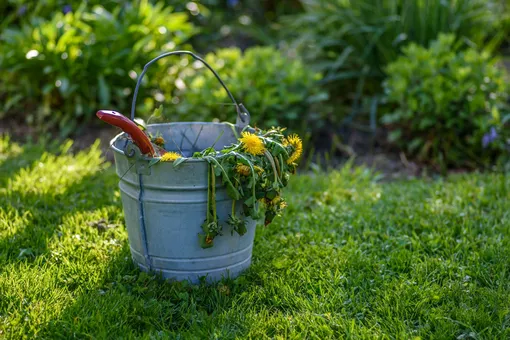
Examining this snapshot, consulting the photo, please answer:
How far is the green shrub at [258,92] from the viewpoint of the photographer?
3.90 m

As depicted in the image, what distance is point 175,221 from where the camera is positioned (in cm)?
204

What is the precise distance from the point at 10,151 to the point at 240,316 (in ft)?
8.09

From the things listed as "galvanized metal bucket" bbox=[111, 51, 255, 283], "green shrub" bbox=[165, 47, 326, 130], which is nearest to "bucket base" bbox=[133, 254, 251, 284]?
"galvanized metal bucket" bbox=[111, 51, 255, 283]

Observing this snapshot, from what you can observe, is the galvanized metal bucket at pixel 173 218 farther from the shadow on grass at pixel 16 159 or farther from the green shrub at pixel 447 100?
the green shrub at pixel 447 100

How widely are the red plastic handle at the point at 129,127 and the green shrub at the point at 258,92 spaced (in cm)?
181

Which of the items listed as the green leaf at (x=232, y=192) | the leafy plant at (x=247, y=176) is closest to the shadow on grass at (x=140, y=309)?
the leafy plant at (x=247, y=176)

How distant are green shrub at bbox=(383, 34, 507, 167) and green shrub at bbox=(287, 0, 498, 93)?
48 centimetres

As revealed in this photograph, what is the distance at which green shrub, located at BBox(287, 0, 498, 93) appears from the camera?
4.45m

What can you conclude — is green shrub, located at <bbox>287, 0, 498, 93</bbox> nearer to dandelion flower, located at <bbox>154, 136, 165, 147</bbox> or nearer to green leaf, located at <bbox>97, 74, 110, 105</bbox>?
green leaf, located at <bbox>97, 74, 110, 105</bbox>

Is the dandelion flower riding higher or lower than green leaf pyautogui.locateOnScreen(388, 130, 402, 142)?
higher

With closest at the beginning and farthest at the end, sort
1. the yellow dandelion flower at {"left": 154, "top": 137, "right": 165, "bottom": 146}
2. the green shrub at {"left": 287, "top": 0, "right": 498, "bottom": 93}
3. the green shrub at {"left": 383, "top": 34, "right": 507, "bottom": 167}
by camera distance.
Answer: the yellow dandelion flower at {"left": 154, "top": 137, "right": 165, "bottom": 146}, the green shrub at {"left": 383, "top": 34, "right": 507, "bottom": 167}, the green shrub at {"left": 287, "top": 0, "right": 498, "bottom": 93}

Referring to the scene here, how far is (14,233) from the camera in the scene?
2.50 meters

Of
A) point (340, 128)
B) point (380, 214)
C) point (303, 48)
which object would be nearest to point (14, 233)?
point (380, 214)

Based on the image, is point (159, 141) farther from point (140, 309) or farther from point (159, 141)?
point (140, 309)
